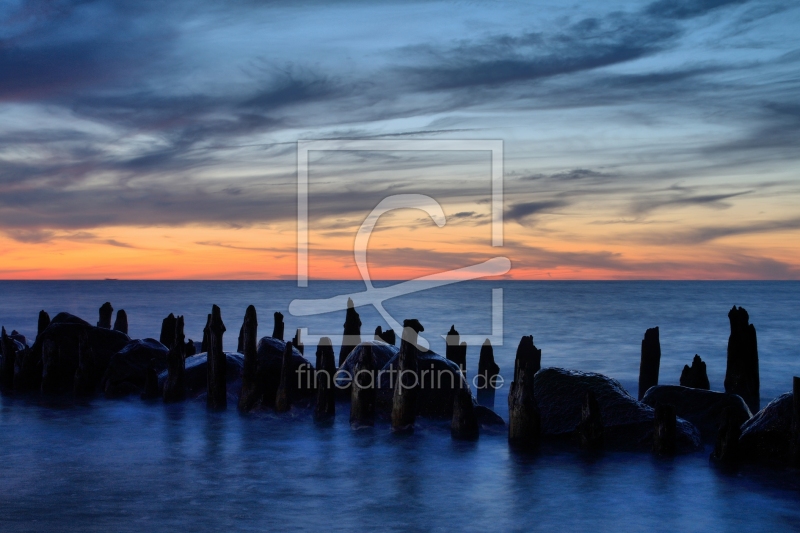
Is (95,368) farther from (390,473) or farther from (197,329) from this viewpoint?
(197,329)

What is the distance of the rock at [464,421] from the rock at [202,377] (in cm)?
699

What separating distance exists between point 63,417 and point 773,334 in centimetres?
5384

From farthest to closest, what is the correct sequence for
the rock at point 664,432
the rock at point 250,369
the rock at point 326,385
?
the rock at point 250,369 < the rock at point 326,385 < the rock at point 664,432

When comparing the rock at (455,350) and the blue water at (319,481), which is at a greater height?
the rock at (455,350)

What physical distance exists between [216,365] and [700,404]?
11.6 metres

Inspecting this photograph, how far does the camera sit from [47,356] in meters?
23.2

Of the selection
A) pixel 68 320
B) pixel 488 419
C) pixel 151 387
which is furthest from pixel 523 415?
pixel 68 320

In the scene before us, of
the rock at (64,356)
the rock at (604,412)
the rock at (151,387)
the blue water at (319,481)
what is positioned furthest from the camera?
the rock at (64,356)

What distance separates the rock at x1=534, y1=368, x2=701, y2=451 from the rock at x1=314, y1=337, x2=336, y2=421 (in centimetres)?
482

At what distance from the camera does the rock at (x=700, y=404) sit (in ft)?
55.3

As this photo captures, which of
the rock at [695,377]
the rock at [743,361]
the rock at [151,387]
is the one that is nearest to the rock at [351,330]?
the rock at [151,387]

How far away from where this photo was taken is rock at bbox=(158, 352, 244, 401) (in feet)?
70.2

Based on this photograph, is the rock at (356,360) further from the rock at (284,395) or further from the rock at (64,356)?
the rock at (64,356)

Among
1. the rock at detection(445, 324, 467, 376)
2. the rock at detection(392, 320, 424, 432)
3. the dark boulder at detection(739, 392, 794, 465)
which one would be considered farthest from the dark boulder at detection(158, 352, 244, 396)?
the dark boulder at detection(739, 392, 794, 465)
